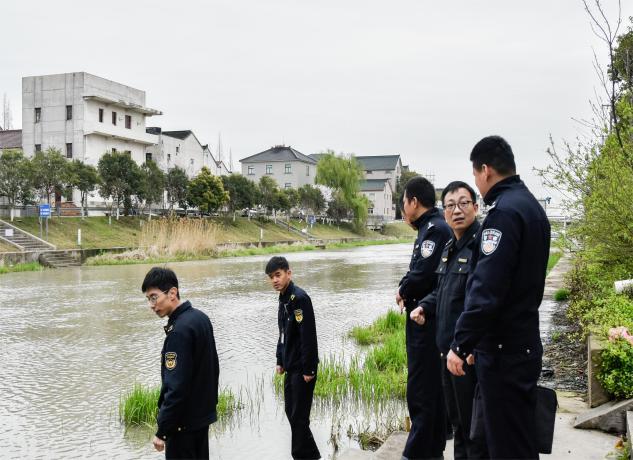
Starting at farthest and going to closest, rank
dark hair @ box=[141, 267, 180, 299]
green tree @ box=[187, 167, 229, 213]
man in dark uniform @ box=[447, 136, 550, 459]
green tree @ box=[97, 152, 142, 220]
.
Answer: green tree @ box=[187, 167, 229, 213] < green tree @ box=[97, 152, 142, 220] < dark hair @ box=[141, 267, 180, 299] < man in dark uniform @ box=[447, 136, 550, 459]

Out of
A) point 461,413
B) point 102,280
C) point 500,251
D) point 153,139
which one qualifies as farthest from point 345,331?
point 153,139

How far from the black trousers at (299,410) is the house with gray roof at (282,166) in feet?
242

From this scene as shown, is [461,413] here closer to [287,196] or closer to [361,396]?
[361,396]

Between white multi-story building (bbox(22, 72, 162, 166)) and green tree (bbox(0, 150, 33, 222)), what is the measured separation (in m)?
10.9

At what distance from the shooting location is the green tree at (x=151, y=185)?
38875 millimetres

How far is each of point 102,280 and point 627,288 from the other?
16.9m

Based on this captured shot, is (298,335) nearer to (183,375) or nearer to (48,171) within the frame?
(183,375)

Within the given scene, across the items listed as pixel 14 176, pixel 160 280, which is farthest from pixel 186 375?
pixel 14 176

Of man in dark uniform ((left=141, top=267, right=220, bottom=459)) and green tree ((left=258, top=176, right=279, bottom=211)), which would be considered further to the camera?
green tree ((left=258, top=176, right=279, bottom=211))

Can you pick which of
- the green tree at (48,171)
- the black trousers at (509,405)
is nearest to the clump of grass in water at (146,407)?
the black trousers at (509,405)

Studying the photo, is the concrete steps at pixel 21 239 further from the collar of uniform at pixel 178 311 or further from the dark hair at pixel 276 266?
the collar of uniform at pixel 178 311

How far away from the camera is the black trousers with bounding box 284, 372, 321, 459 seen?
438cm

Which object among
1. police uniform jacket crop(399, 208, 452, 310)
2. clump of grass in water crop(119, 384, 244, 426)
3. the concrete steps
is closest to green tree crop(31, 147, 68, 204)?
the concrete steps

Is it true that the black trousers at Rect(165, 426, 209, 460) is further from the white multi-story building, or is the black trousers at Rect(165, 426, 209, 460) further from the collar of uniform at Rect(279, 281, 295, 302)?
the white multi-story building
